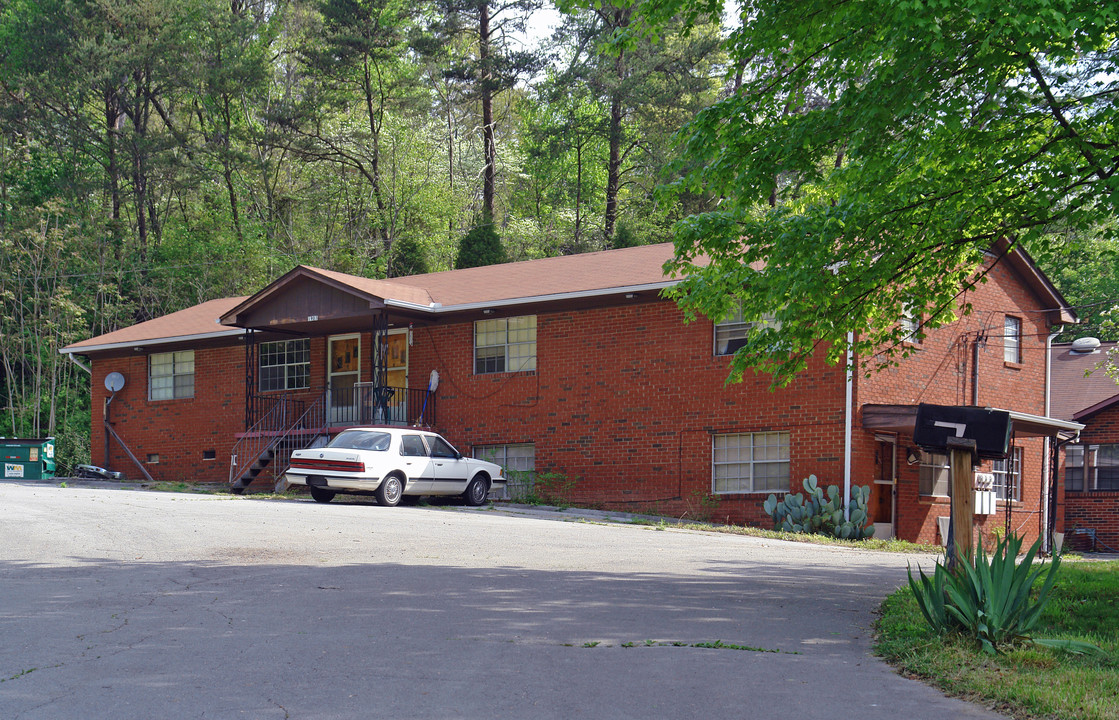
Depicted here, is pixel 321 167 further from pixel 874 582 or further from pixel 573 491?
pixel 874 582

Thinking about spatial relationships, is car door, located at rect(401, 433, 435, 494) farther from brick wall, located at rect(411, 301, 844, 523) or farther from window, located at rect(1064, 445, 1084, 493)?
window, located at rect(1064, 445, 1084, 493)

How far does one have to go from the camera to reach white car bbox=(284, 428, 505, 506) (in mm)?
19531

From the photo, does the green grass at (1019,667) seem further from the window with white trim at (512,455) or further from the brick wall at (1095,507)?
the brick wall at (1095,507)

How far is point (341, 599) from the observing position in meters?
9.09

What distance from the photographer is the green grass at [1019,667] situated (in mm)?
5895

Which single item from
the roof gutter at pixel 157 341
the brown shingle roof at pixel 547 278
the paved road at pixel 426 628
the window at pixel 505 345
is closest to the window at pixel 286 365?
the roof gutter at pixel 157 341

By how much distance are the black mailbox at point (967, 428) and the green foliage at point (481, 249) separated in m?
27.5

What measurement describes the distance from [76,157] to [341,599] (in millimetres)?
37807

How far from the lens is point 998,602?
716 centimetres

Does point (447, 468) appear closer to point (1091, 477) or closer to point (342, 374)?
point (342, 374)

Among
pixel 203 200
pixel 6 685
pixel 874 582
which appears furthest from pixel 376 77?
pixel 6 685

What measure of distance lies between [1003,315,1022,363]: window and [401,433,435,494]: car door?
45.4ft

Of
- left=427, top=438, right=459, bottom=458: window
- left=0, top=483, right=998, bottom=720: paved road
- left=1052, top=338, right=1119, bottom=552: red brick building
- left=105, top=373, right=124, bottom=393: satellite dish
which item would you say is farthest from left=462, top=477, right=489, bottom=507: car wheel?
left=1052, top=338, right=1119, bottom=552: red brick building

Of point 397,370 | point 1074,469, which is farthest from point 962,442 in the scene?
point 1074,469
